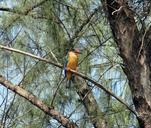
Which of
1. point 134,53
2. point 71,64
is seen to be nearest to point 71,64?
point 71,64

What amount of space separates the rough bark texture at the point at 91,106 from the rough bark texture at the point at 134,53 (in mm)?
285

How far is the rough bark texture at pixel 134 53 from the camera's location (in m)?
1.71

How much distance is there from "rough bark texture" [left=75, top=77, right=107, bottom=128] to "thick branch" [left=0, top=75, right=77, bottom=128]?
11 cm

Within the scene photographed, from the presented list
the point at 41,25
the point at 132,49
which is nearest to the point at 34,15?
the point at 41,25

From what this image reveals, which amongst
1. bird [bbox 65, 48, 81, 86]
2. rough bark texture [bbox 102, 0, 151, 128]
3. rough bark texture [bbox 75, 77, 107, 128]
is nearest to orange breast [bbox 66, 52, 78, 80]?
bird [bbox 65, 48, 81, 86]

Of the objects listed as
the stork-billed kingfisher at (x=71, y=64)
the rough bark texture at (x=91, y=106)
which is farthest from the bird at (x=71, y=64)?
the rough bark texture at (x=91, y=106)

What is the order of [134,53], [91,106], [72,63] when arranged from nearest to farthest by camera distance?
[134,53], [72,63], [91,106]

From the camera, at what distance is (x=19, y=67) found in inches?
95.3

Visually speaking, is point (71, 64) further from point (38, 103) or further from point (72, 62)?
point (38, 103)

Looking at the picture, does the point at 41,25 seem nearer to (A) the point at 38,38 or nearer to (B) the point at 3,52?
(A) the point at 38,38

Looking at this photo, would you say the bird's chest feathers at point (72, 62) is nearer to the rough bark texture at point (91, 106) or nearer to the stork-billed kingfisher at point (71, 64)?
the stork-billed kingfisher at point (71, 64)

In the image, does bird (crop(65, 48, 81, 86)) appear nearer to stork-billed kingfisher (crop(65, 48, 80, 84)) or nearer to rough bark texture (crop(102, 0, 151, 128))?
stork-billed kingfisher (crop(65, 48, 80, 84))

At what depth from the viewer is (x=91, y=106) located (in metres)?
2.30

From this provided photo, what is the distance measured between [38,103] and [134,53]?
55 cm
